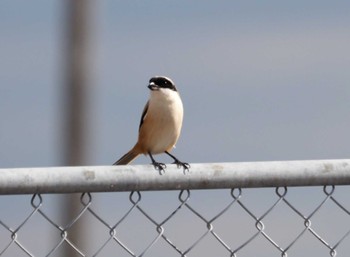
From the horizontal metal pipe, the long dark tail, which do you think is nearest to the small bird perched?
the long dark tail

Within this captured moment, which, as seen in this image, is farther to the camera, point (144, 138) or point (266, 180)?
point (144, 138)

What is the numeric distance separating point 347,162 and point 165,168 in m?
0.74

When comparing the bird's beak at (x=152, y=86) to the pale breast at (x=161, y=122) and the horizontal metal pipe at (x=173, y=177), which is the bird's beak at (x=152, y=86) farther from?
the horizontal metal pipe at (x=173, y=177)

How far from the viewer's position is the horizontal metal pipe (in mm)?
4305

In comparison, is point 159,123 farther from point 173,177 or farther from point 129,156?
point 173,177

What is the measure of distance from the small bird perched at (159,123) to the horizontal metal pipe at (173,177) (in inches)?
97.2

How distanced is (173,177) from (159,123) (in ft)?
8.81

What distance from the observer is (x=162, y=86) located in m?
7.34

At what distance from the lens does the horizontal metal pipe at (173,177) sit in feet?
14.1

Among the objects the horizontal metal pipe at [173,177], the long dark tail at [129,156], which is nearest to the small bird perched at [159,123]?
the long dark tail at [129,156]

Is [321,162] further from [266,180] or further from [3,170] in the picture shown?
[3,170]

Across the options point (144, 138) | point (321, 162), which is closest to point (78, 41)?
point (321, 162)

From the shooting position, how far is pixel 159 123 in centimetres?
722

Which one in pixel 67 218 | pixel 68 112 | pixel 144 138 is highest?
pixel 68 112
